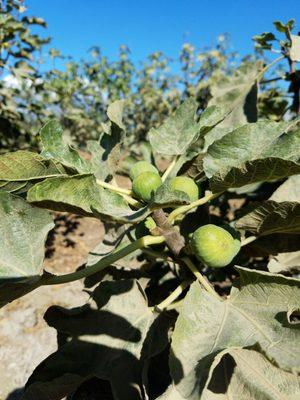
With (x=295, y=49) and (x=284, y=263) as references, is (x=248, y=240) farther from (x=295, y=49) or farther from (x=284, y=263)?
(x=295, y=49)

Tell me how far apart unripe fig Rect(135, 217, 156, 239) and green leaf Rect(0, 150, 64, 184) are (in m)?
0.31

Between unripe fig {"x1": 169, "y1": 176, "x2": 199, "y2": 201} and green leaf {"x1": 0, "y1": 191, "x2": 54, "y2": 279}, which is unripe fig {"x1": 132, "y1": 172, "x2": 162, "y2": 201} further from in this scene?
green leaf {"x1": 0, "y1": 191, "x2": 54, "y2": 279}

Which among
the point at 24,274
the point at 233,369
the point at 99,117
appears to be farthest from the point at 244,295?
the point at 99,117

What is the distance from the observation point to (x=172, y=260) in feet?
4.28

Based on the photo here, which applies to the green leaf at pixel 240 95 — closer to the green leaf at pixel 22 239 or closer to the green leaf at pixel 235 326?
the green leaf at pixel 235 326

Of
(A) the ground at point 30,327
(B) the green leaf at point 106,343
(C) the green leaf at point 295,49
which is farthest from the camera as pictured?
A: (A) the ground at point 30,327

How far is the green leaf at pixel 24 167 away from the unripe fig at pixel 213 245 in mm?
403

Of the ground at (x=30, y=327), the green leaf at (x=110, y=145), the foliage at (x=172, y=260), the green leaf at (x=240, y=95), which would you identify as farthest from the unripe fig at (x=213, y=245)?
the ground at (x=30, y=327)

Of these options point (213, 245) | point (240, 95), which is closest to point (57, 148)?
point (213, 245)

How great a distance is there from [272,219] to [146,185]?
0.36 m

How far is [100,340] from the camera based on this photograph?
121cm

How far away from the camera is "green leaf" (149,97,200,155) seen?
1.24 m

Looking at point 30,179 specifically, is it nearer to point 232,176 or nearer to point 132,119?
point 232,176

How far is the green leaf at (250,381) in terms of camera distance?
99 cm
